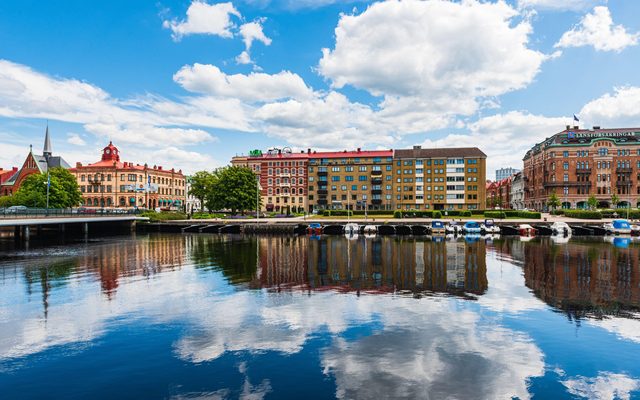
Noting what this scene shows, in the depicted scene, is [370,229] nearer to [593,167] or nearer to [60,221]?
[60,221]

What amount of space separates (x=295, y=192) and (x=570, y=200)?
103 metres

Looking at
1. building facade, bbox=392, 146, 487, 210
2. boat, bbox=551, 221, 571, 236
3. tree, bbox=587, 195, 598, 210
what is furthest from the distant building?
tree, bbox=587, 195, 598, 210

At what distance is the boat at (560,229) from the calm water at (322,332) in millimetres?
51030

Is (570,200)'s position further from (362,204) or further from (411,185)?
(362,204)

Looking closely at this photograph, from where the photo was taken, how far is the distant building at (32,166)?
163 m

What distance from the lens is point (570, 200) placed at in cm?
14000

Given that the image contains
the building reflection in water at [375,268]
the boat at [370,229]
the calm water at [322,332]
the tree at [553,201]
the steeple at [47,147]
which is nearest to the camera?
the calm water at [322,332]

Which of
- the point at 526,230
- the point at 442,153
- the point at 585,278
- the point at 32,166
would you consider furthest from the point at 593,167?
the point at 32,166

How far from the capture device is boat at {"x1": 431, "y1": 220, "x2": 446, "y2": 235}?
95369 mm

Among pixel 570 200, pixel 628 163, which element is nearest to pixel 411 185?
pixel 570 200

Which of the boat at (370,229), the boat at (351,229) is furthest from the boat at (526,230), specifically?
the boat at (351,229)

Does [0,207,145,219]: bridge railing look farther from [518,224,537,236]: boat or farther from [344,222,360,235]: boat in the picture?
[518,224,537,236]: boat

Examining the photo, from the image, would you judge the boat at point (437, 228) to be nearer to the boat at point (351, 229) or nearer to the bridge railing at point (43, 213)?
the boat at point (351, 229)

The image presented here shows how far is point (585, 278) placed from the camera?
3938 cm
